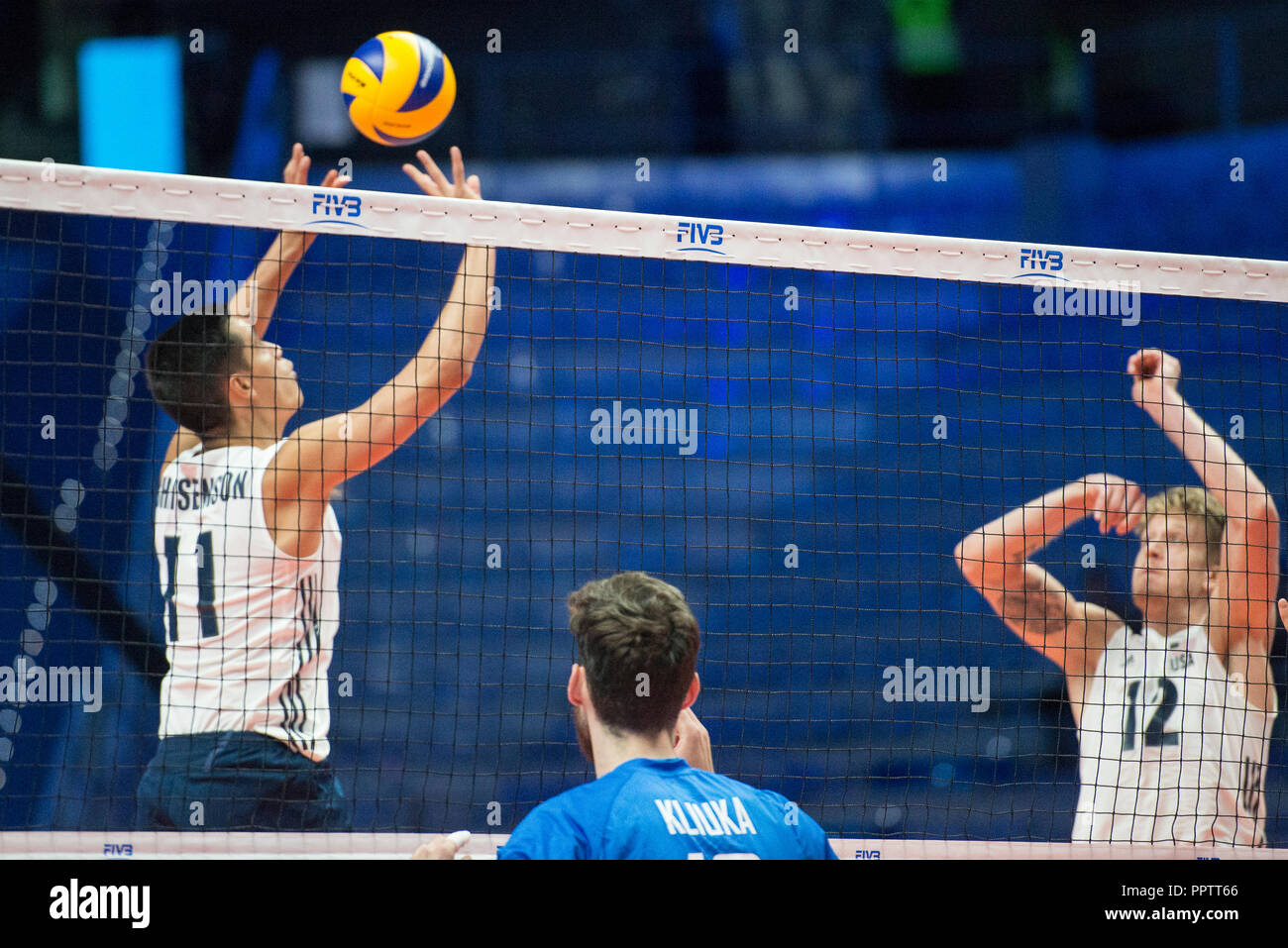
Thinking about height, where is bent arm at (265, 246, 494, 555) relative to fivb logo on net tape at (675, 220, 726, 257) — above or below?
below

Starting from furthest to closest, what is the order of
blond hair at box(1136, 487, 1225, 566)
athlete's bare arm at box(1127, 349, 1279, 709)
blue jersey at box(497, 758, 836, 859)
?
1. blond hair at box(1136, 487, 1225, 566)
2. athlete's bare arm at box(1127, 349, 1279, 709)
3. blue jersey at box(497, 758, 836, 859)

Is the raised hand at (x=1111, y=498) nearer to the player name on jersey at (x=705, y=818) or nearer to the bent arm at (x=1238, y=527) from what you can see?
the bent arm at (x=1238, y=527)

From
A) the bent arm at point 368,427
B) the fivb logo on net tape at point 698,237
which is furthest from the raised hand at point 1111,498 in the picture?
the bent arm at point 368,427

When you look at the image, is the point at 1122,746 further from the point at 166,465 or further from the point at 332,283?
the point at 332,283

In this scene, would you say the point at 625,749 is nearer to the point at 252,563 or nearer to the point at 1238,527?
the point at 252,563

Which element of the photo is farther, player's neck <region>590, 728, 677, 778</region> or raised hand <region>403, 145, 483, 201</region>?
raised hand <region>403, 145, 483, 201</region>

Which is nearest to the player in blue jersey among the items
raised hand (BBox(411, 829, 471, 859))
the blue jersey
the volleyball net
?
the blue jersey

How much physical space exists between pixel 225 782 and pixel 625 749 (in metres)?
1.82

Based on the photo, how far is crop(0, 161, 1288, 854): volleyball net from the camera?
25.8 feet

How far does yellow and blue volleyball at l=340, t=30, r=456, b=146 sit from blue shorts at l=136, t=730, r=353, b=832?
98.5 inches

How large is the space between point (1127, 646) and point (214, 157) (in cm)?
1024

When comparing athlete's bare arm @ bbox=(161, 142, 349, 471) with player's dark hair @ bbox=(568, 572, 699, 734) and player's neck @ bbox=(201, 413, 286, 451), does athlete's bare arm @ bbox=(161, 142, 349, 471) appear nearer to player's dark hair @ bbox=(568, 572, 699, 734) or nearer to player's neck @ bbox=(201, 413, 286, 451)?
player's neck @ bbox=(201, 413, 286, 451)
